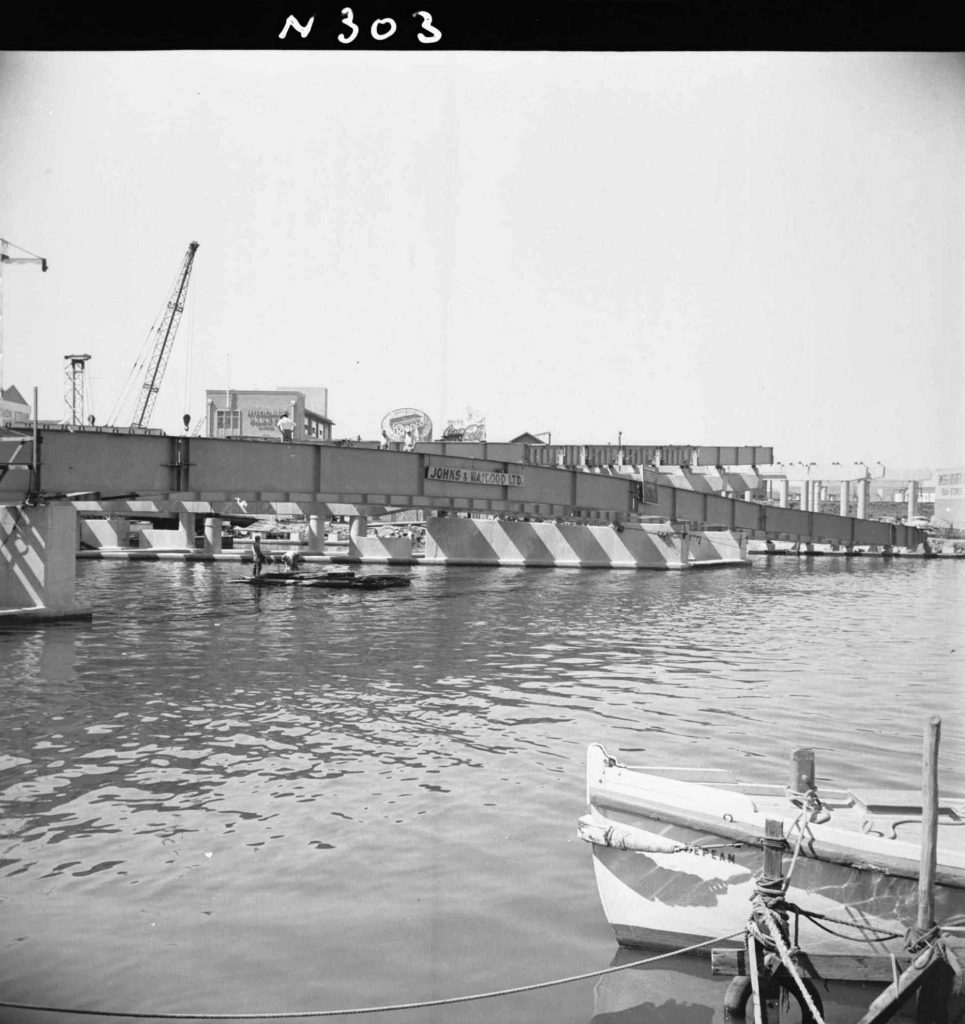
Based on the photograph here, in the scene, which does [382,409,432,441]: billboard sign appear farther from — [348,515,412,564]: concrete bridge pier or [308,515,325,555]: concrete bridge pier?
[308,515,325,555]: concrete bridge pier

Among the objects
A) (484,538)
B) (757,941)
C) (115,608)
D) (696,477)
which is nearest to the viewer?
(757,941)

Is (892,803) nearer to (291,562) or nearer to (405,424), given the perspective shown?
(291,562)

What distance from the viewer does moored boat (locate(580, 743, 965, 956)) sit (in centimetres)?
789

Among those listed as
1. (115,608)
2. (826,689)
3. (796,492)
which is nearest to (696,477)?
(115,608)

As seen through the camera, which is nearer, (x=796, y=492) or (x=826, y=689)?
(x=826, y=689)

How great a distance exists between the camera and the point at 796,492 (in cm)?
16500

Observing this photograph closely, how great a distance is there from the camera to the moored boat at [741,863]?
25.9ft

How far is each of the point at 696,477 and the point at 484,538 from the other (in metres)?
21.1

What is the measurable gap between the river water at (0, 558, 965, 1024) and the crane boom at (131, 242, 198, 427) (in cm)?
8220

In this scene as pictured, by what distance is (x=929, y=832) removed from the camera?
7352 mm
